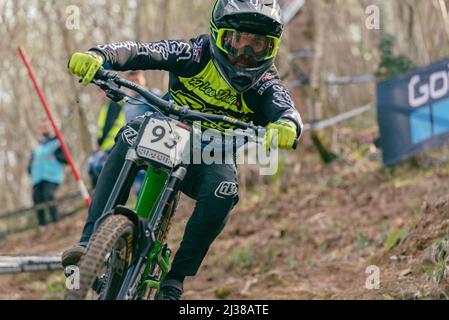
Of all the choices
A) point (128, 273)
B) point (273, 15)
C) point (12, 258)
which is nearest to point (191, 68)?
point (273, 15)

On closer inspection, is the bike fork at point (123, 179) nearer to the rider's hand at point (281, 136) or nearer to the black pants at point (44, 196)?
the rider's hand at point (281, 136)

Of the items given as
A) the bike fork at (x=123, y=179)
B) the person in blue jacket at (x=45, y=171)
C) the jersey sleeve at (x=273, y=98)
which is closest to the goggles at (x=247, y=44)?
the jersey sleeve at (x=273, y=98)

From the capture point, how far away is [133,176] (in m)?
4.63

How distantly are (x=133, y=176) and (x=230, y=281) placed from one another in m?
3.63

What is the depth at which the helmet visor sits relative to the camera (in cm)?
495

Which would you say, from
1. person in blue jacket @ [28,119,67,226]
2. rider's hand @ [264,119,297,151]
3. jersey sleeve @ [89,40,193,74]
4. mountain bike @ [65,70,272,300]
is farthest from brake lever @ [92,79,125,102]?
person in blue jacket @ [28,119,67,226]

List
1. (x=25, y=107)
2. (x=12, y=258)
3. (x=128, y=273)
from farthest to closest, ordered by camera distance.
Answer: (x=25, y=107) < (x=12, y=258) < (x=128, y=273)

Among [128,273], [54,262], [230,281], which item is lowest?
[230,281]

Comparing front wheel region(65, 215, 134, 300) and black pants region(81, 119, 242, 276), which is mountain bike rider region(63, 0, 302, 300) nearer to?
black pants region(81, 119, 242, 276)

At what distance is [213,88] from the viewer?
17.3 feet

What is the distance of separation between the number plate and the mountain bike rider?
0.44 metres

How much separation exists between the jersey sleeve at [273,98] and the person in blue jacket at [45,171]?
7.61 metres

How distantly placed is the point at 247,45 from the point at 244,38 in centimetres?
5
